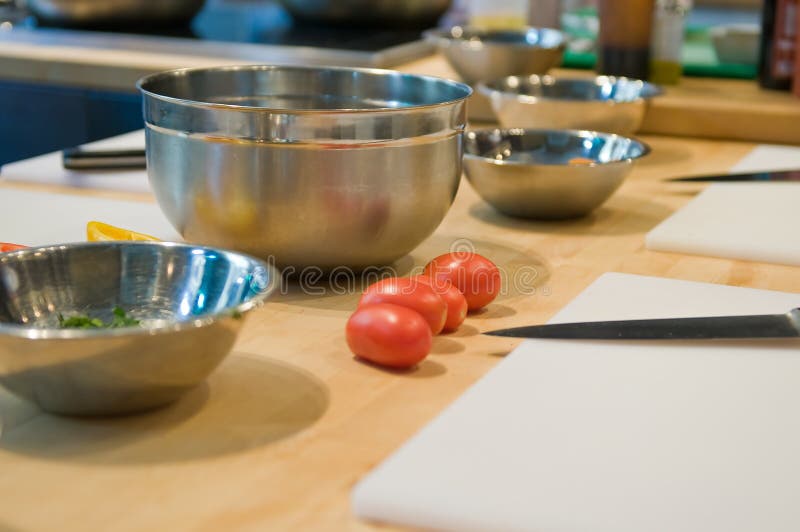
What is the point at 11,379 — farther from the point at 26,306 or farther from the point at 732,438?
the point at 732,438

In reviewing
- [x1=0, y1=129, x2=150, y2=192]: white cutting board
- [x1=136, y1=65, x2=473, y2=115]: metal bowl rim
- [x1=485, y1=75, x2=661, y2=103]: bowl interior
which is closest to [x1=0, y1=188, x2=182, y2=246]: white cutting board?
[x1=0, y1=129, x2=150, y2=192]: white cutting board

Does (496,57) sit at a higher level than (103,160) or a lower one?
higher

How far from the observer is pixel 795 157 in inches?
62.8

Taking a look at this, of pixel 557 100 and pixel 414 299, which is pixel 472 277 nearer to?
pixel 414 299

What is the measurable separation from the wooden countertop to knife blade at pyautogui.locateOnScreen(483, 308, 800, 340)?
38 millimetres

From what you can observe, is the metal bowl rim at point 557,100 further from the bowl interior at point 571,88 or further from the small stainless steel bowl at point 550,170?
the small stainless steel bowl at point 550,170

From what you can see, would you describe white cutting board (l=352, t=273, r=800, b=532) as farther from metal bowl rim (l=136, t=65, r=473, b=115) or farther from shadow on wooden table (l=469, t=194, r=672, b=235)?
shadow on wooden table (l=469, t=194, r=672, b=235)

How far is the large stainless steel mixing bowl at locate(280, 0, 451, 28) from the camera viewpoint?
2535 mm

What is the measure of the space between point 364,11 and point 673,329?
1.79 m

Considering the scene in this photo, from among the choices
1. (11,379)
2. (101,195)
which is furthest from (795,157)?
(11,379)

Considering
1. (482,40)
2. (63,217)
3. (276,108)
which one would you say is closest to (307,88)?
(276,108)

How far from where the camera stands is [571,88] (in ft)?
5.61

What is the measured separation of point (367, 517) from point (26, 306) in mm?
326

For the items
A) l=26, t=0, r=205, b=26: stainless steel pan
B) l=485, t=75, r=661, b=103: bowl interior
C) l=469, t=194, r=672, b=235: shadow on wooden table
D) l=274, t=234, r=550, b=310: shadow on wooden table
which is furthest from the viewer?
l=26, t=0, r=205, b=26: stainless steel pan
